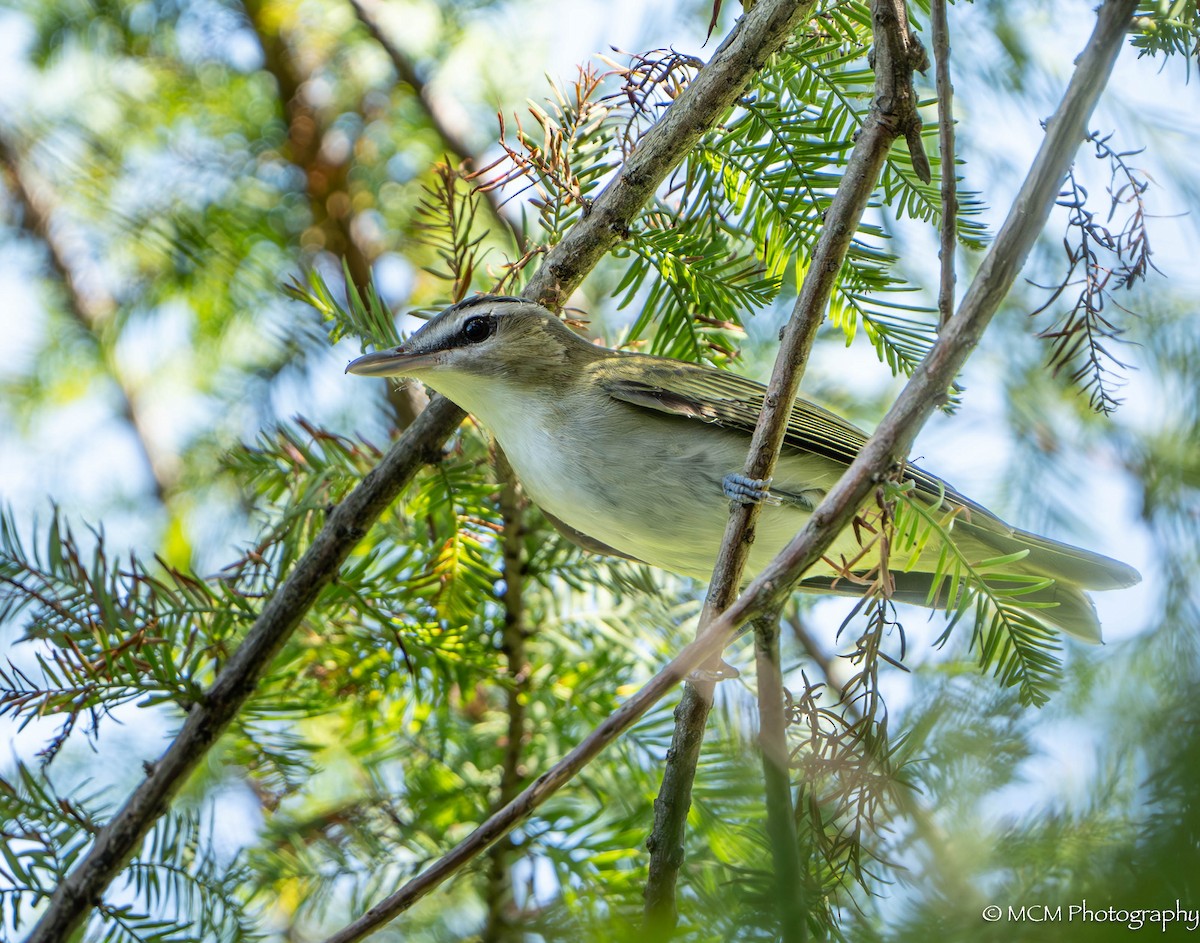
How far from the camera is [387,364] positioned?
244cm

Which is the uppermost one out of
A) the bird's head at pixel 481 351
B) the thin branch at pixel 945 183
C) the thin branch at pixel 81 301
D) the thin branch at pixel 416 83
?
the thin branch at pixel 416 83

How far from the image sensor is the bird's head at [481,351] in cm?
245

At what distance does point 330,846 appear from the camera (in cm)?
248

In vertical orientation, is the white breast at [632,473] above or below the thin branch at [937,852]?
above

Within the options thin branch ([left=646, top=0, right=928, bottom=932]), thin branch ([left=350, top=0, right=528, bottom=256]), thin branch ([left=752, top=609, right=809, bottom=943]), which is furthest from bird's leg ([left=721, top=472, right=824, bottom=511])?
thin branch ([left=350, top=0, right=528, bottom=256])

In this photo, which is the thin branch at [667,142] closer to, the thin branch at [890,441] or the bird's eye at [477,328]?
the thin branch at [890,441]

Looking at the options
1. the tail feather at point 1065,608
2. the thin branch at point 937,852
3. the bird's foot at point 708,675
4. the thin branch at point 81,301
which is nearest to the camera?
the thin branch at point 937,852

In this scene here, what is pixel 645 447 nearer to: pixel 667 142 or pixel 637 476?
pixel 637 476

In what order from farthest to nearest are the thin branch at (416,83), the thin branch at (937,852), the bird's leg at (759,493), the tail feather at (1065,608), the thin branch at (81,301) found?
the thin branch at (81,301) < the thin branch at (416,83) < the tail feather at (1065,608) < the bird's leg at (759,493) < the thin branch at (937,852)

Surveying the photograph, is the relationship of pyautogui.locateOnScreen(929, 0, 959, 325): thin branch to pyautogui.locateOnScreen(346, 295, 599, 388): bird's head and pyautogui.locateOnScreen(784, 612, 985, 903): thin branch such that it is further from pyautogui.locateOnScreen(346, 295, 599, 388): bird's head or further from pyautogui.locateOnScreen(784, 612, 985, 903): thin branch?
pyautogui.locateOnScreen(346, 295, 599, 388): bird's head

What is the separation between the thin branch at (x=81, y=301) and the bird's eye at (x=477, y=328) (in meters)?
1.78

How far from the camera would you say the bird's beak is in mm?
2416

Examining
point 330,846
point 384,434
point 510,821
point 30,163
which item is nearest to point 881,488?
point 510,821

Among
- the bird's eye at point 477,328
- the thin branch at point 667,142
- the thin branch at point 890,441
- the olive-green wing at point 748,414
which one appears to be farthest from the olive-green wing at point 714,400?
the thin branch at point 890,441
